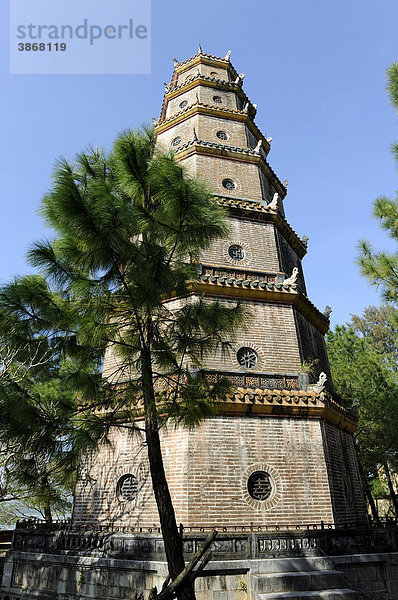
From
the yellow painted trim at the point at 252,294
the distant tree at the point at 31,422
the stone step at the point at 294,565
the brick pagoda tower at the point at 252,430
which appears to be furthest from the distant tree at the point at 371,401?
the distant tree at the point at 31,422

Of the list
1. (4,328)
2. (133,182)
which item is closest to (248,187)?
(133,182)

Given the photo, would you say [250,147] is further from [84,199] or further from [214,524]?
[214,524]

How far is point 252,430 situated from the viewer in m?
10.1

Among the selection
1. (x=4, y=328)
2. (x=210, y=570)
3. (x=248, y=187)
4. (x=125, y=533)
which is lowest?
(x=210, y=570)

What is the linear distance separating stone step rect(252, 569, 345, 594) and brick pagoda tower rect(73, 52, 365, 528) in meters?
1.72

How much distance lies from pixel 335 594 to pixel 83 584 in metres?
5.06

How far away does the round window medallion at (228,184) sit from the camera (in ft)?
49.2

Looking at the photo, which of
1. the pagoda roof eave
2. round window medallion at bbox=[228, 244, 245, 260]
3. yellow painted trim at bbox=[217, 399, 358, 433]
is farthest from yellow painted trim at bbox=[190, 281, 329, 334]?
yellow painted trim at bbox=[217, 399, 358, 433]

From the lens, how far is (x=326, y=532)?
8.62 m

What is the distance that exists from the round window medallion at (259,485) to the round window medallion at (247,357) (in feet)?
9.36

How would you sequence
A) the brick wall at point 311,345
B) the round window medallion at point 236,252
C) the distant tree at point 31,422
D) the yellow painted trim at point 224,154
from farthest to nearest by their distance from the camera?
the yellow painted trim at point 224,154, the round window medallion at point 236,252, the brick wall at point 311,345, the distant tree at point 31,422

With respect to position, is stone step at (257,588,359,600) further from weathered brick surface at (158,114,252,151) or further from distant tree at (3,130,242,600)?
weathered brick surface at (158,114,252,151)

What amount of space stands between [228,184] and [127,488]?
1067 centimetres

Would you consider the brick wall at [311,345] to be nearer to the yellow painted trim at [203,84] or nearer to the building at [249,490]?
the building at [249,490]
